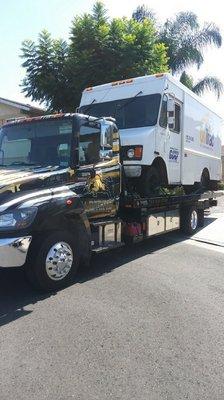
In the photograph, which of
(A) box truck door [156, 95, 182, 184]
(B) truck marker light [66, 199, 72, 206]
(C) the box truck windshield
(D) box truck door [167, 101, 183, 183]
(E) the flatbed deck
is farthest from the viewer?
(D) box truck door [167, 101, 183, 183]

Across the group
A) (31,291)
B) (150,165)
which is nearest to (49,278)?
(31,291)

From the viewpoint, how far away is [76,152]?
6.78 metres

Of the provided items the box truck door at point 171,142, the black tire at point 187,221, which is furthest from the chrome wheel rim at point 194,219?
the box truck door at point 171,142

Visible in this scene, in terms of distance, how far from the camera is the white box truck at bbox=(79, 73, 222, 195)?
8.66 metres

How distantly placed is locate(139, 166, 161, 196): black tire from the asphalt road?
1.91 meters

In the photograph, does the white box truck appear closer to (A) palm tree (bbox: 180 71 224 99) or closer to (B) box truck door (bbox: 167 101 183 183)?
(B) box truck door (bbox: 167 101 183 183)

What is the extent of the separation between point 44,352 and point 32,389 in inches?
27.3

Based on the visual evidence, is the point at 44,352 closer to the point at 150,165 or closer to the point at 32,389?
the point at 32,389

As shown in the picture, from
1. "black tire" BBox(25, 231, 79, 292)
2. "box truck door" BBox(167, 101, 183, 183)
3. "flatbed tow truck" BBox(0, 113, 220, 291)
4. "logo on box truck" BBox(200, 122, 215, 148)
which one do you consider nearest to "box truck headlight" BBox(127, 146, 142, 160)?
"flatbed tow truck" BBox(0, 113, 220, 291)

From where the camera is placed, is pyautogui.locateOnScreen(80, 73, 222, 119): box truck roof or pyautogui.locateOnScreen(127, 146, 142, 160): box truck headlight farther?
pyautogui.locateOnScreen(80, 73, 222, 119): box truck roof

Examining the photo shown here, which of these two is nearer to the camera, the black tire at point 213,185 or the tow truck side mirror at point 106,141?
the tow truck side mirror at point 106,141

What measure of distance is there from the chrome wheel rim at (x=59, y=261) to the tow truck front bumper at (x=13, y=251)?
0.46m

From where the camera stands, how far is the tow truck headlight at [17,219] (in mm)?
5616

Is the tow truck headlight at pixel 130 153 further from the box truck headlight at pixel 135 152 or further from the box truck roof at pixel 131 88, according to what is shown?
the box truck roof at pixel 131 88
